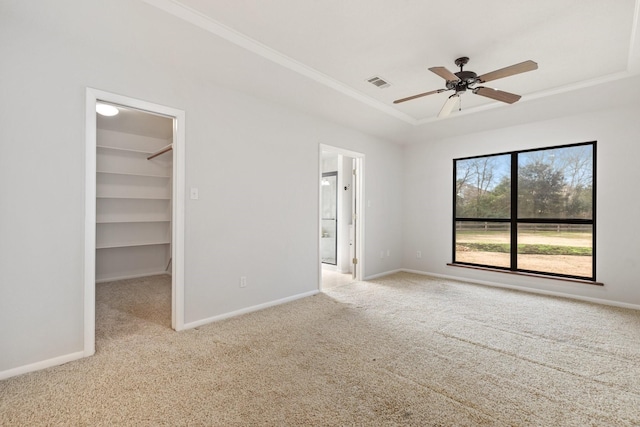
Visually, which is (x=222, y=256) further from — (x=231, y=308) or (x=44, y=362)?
(x=44, y=362)

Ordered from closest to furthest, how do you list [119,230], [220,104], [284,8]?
[284,8]
[220,104]
[119,230]

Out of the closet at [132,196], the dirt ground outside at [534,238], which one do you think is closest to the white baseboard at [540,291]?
the dirt ground outside at [534,238]

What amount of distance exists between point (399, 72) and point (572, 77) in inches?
76.6

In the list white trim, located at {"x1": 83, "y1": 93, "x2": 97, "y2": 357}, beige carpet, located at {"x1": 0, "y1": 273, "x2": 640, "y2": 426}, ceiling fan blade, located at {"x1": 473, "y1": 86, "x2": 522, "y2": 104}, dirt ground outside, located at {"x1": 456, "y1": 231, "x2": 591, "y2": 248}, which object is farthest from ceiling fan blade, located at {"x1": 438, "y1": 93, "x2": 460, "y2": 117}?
white trim, located at {"x1": 83, "y1": 93, "x2": 97, "y2": 357}

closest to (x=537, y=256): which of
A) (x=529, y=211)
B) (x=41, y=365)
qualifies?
(x=529, y=211)

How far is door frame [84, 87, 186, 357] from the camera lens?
2.48 meters

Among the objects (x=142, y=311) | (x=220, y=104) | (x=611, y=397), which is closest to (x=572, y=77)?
(x=611, y=397)

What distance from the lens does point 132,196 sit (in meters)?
5.10

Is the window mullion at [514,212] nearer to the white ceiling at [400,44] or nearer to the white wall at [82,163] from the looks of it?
the white ceiling at [400,44]

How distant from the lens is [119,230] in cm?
512

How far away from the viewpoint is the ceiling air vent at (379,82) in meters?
3.47

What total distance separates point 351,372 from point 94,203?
2453 mm

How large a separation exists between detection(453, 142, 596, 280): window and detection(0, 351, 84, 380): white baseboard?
5.25m

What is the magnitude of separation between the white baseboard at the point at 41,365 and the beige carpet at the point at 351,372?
0.07 metres
